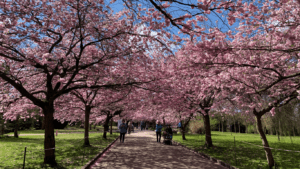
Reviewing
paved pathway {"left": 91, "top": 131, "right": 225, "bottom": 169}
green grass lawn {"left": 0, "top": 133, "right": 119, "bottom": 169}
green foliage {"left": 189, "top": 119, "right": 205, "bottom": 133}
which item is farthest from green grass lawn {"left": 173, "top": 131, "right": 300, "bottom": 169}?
green foliage {"left": 189, "top": 119, "right": 205, "bottom": 133}

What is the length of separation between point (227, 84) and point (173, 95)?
12.8ft

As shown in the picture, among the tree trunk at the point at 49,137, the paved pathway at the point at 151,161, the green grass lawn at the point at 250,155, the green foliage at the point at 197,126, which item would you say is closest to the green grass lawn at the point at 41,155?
the tree trunk at the point at 49,137

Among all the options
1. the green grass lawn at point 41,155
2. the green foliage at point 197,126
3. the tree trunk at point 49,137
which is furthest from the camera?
the green foliage at point 197,126

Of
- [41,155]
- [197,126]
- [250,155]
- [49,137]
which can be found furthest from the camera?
[197,126]

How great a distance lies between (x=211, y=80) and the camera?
8.95 m

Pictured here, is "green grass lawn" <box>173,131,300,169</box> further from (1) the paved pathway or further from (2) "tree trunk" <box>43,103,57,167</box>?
(2) "tree trunk" <box>43,103,57,167</box>

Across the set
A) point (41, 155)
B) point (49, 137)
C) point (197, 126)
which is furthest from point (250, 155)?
point (197, 126)

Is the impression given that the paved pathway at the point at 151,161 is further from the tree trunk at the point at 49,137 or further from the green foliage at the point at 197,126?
the green foliage at the point at 197,126

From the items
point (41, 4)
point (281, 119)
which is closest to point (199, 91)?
point (41, 4)

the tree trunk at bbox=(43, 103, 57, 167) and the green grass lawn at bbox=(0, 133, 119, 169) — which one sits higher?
the tree trunk at bbox=(43, 103, 57, 167)

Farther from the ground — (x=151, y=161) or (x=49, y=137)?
(x=49, y=137)

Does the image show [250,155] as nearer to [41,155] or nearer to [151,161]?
[151,161]

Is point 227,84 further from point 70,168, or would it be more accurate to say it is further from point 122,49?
point 70,168

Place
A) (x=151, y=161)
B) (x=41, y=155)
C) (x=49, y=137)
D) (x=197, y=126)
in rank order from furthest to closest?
(x=197, y=126) → (x=41, y=155) → (x=151, y=161) → (x=49, y=137)
